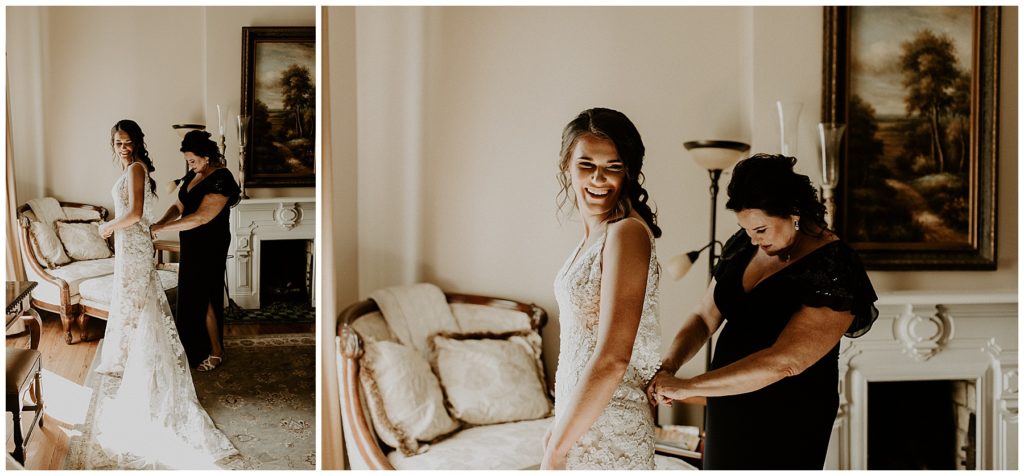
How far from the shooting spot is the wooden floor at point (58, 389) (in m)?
1.76

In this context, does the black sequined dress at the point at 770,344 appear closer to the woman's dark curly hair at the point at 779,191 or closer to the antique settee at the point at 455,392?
the woman's dark curly hair at the point at 779,191

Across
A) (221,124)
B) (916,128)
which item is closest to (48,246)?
(221,124)

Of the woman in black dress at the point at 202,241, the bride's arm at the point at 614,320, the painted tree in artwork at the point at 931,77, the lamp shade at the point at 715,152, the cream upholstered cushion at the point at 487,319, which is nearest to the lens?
the bride's arm at the point at 614,320

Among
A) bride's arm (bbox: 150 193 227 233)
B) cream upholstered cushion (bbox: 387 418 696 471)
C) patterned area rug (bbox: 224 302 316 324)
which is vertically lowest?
cream upholstered cushion (bbox: 387 418 696 471)

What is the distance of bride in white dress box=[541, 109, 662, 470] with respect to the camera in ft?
5.13

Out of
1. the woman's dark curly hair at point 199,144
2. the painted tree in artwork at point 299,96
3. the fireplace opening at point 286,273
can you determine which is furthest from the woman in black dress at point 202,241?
the painted tree in artwork at point 299,96

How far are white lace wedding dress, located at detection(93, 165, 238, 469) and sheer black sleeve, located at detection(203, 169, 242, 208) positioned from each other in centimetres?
15

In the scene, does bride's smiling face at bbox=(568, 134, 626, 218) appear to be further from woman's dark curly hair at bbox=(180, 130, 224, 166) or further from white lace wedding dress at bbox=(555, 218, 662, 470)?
woman's dark curly hair at bbox=(180, 130, 224, 166)

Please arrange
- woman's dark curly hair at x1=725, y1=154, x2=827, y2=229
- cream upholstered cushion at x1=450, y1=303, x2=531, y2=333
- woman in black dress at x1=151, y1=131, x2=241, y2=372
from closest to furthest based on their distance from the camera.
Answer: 1. woman's dark curly hair at x1=725, y1=154, x2=827, y2=229
2. woman in black dress at x1=151, y1=131, x2=241, y2=372
3. cream upholstered cushion at x1=450, y1=303, x2=531, y2=333

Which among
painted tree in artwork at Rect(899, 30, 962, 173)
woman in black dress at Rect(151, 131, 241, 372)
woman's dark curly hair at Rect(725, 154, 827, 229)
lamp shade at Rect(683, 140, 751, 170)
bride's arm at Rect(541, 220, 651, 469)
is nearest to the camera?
bride's arm at Rect(541, 220, 651, 469)

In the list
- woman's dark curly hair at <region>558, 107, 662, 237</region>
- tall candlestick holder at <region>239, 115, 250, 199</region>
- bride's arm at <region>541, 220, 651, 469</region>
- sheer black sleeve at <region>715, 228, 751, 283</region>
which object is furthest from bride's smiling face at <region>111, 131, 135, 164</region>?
sheer black sleeve at <region>715, 228, 751, 283</region>

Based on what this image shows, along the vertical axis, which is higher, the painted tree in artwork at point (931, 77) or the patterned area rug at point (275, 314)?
the painted tree in artwork at point (931, 77)

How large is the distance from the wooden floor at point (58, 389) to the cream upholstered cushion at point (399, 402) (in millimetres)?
704

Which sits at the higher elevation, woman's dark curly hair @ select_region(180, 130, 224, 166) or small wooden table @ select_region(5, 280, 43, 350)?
woman's dark curly hair @ select_region(180, 130, 224, 166)
